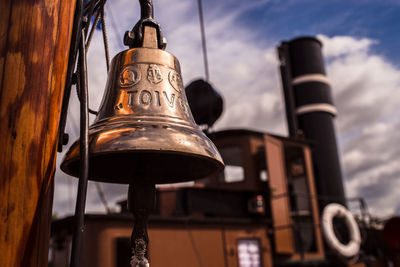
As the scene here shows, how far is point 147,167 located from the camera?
4.06 feet

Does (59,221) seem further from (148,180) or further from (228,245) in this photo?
(148,180)

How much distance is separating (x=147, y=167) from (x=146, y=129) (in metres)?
0.33

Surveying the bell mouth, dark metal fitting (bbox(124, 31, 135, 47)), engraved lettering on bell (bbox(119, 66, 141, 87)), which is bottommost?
the bell mouth

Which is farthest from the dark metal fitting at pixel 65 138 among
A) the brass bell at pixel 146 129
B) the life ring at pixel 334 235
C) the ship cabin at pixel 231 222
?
the life ring at pixel 334 235

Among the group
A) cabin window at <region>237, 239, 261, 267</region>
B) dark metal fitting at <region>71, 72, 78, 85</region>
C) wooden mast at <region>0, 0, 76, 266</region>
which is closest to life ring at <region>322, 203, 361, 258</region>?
cabin window at <region>237, 239, 261, 267</region>

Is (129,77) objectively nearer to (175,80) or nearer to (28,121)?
(175,80)

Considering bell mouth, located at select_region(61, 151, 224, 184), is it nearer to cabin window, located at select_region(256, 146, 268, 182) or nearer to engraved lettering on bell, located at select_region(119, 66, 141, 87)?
engraved lettering on bell, located at select_region(119, 66, 141, 87)

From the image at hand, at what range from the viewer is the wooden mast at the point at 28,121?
2.38 ft

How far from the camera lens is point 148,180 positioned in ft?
3.92

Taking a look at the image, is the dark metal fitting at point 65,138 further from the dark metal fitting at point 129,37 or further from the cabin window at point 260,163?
the cabin window at point 260,163

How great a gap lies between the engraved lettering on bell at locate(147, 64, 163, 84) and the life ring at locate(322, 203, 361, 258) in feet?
25.0

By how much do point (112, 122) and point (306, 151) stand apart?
878cm

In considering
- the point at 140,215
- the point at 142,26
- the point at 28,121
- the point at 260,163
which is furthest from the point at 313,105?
the point at 28,121

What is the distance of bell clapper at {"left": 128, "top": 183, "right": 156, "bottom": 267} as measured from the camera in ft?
2.99
